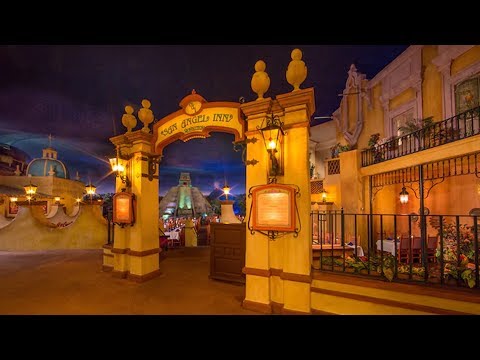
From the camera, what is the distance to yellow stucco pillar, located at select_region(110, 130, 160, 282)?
20.2 feet

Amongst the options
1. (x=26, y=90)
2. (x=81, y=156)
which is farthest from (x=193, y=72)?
(x=81, y=156)

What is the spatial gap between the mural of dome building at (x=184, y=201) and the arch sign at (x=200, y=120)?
137 feet

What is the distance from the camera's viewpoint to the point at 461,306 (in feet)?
10.1

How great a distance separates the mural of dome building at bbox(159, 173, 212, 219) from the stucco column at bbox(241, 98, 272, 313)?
142 ft

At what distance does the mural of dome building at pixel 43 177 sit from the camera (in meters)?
30.8

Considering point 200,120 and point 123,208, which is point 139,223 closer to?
point 123,208

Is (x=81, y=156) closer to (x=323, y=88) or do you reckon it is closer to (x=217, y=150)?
(x=217, y=150)

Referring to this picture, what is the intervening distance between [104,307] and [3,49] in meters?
14.7

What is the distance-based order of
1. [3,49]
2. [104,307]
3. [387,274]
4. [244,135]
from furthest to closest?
[3,49] < [244,135] < [104,307] < [387,274]

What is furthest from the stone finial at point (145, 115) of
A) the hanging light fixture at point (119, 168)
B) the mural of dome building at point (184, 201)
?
the mural of dome building at point (184, 201)

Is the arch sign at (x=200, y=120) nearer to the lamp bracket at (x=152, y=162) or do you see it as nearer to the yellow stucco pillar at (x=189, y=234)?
the lamp bracket at (x=152, y=162)

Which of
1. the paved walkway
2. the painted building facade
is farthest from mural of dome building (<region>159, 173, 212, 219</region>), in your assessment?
the paved walkway

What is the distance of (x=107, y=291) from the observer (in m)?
5.34

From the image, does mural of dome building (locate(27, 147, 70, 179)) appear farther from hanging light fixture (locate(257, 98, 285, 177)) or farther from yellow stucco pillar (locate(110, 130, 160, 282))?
hanging light fixture (locate(257, 98, 285, 177))
